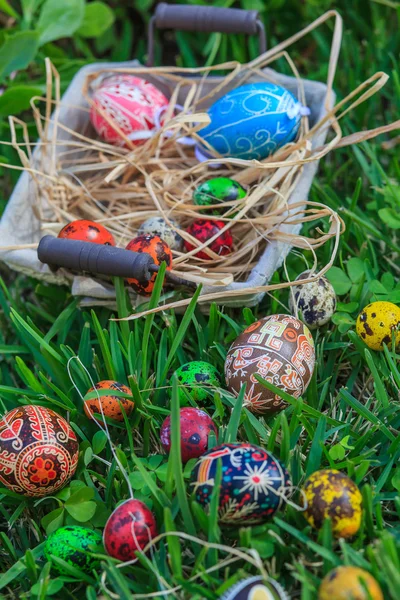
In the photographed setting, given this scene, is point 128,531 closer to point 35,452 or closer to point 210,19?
point 35,452

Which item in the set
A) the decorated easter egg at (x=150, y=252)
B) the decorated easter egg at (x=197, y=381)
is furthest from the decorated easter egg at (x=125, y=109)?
the decorated easter egg at (x=197, y=381)

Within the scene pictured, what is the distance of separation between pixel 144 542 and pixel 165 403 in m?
0.47

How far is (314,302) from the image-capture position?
1807 millimetres

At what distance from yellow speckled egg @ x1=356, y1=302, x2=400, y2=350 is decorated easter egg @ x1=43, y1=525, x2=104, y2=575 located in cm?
84

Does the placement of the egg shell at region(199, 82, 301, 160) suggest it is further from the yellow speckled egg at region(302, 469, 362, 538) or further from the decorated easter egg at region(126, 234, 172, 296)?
the yellow speckled egg at region(302, 469, 362, 538)

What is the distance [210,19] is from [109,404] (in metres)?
1.50

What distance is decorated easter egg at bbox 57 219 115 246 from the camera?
6.15ft

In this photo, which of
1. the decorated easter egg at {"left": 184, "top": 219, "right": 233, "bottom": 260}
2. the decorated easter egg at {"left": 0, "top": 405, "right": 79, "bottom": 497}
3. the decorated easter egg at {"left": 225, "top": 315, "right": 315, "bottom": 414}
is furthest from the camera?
the decorated easter egg at {"left": 184, "top": 219, "right": 233, "bottom": 260}

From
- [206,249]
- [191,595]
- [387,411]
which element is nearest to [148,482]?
[191,595]

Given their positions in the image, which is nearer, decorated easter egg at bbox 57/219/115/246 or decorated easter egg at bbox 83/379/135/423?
decorated easter egg at bbox 83/379/135/423

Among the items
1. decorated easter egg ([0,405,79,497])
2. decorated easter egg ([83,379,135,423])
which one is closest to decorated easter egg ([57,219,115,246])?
decorated easter egg ([83,379,135,423])

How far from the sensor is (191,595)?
4.31 feet

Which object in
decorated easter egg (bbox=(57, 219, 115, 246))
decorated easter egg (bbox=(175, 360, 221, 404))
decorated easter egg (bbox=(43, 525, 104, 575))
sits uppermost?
decorated easter egg (bbox=(57, 219, 115, 246))

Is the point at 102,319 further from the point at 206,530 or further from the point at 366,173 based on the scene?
the point at 366,173
